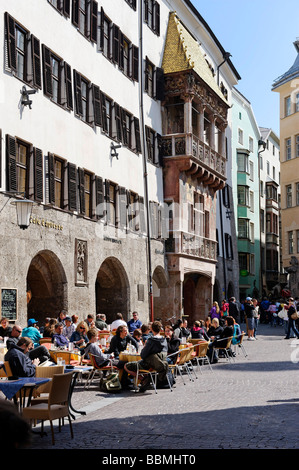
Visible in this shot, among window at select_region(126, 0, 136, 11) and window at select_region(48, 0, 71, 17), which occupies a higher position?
window at select_region(126, 0, 136, 11)

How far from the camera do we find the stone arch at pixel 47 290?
2205 cm

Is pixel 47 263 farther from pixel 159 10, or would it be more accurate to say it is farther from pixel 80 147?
pixel 159 10

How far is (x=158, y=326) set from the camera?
576 inches

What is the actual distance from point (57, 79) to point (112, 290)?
369 inches

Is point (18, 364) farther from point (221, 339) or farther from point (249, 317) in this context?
point (249, 317)

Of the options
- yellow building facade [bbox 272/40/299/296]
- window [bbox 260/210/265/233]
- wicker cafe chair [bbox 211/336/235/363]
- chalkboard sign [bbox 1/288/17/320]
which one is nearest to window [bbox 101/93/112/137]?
chalkboard sign [bbox 1/288/17/320]

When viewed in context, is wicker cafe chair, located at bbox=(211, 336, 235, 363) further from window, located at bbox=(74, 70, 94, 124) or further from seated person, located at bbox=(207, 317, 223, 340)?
window, located at bbox=(74, 70, 94, 124)

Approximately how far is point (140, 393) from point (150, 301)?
15530 mm

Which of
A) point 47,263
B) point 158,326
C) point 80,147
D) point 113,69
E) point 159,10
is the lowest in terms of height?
point 158,326

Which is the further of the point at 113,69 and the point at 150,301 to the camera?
the point at 150,301

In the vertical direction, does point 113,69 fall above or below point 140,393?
above

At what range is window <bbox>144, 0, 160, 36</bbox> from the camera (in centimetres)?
3160

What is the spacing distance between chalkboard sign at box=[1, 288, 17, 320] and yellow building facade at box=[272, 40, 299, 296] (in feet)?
114
